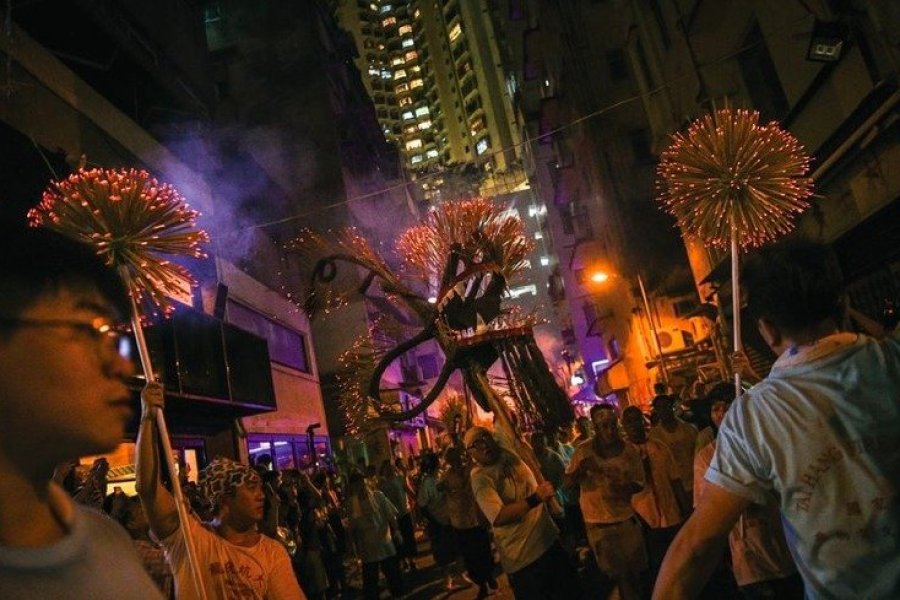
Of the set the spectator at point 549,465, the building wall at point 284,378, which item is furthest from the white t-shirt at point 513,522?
the building wall at point 284,378

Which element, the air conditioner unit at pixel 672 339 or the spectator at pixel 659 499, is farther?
the air conditioner unit at pixel 672 339

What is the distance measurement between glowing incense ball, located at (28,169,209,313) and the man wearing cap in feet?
2.32

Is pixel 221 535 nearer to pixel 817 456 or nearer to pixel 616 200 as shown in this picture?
pixel 817 456

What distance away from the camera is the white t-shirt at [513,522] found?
5609 millimetres

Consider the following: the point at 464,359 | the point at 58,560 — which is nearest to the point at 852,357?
the point at 58,560

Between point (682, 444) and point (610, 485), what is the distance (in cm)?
108

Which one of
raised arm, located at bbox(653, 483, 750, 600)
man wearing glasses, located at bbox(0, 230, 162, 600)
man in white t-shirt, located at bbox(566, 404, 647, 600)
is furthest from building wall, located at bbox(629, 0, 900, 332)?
man wearing glasses, located at bbox(0, 230, 162, 600)

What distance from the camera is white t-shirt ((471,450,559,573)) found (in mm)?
5609

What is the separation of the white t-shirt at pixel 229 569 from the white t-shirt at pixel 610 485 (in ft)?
12.0

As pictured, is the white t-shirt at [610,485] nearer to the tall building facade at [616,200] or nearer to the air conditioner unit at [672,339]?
the tall building facade at [616,200]

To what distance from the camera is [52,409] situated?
1296 millimetres

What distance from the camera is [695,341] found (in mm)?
22844

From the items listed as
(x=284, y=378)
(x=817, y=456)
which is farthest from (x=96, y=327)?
(x=284, y=378)

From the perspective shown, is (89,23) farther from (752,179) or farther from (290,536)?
(752,179)
